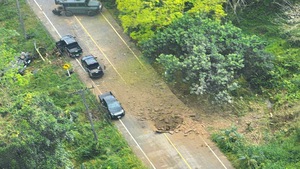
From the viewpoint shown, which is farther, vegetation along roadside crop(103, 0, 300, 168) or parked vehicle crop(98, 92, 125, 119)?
parked vehicle crop(98, 92, 125, 119)

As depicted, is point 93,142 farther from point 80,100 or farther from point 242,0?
point 242,0

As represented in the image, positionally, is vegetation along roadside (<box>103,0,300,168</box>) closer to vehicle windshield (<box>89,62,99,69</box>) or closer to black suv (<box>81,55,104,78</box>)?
black suv (<box>81,55,104,78</box>)

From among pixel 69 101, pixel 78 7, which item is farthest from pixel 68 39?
pixel 69 101

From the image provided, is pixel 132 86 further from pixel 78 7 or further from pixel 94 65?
pixel 78 7

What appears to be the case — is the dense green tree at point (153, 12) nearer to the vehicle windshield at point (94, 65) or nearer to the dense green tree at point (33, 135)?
the vehicle windshield at point (94, 65)

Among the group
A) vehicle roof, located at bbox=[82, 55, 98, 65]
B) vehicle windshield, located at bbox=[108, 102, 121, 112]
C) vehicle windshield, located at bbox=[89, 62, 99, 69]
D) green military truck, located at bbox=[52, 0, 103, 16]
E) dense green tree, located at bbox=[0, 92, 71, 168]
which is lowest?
vehicle windshield, located at bbox=[108, 102, 121, 112]

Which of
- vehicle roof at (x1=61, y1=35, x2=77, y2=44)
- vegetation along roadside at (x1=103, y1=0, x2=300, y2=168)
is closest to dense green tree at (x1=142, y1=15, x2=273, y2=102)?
vegetation along roadside at (x1=103, y1=0, x2=300, y2=168)
